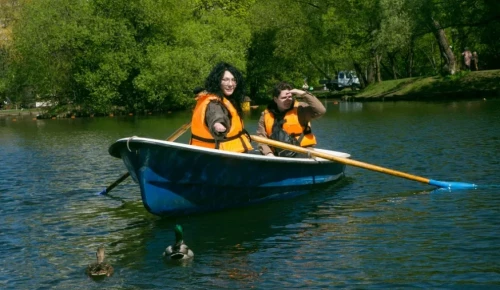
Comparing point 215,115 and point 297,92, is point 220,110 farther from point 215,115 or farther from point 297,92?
point 297,92

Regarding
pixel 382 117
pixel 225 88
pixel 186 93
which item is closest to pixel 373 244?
pixel 225 88

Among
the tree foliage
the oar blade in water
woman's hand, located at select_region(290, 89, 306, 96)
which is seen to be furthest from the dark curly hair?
the tree foliage

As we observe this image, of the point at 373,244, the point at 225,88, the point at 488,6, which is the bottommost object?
the point at 373,244

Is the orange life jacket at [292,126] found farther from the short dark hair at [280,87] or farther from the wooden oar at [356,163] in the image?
the wooden oar at [356,163]

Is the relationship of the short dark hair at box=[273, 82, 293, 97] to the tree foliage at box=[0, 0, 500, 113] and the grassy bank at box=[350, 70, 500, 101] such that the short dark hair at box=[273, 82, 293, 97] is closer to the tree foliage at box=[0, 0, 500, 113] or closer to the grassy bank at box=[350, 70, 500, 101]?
the grassy bank at box=[350, 70, 500, 101]

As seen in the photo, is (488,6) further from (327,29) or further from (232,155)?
(232,155)

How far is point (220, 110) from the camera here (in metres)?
12.5

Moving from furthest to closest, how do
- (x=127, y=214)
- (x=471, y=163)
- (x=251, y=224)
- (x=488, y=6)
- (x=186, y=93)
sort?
(x=186, y=93), (x=488, y=6), (x=471, y=163), (x=127, y=214), (x=251, y=224)

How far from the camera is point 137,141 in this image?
1188 cm

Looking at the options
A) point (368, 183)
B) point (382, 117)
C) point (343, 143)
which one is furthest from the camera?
point (382, 117)

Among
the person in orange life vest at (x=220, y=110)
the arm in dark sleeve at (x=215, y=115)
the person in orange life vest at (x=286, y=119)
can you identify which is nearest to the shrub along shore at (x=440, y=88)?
the person in orange life vest at (x=286, y=119)

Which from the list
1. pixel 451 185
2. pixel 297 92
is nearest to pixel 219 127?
pixel 297 92

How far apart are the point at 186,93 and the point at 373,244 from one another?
44.0m

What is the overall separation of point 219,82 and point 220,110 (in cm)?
44
